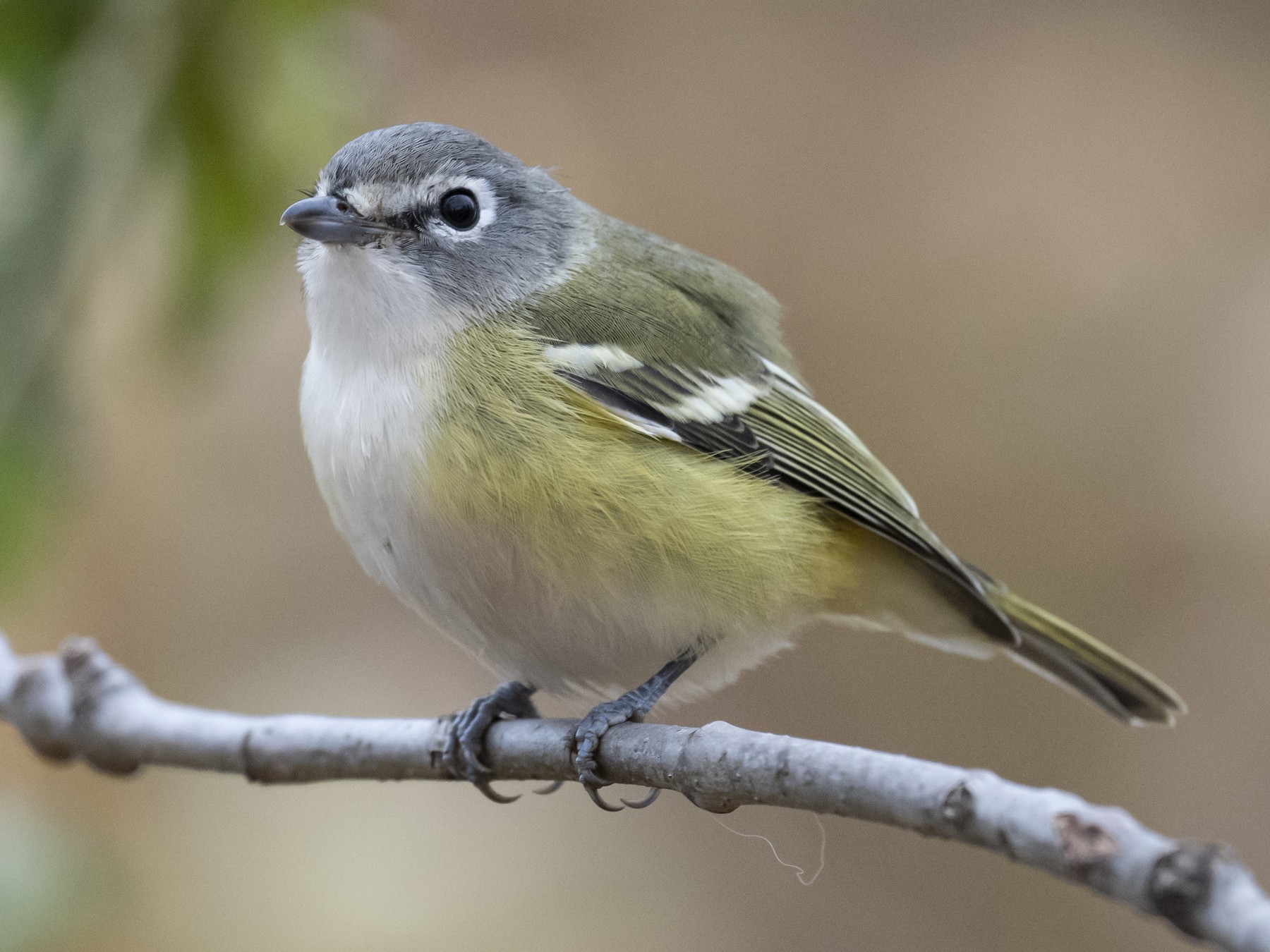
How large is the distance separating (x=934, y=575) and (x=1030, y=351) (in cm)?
257

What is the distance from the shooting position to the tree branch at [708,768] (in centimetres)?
109

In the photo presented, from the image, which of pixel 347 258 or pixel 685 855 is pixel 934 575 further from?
pixel 685 855

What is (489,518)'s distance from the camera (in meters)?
2.29

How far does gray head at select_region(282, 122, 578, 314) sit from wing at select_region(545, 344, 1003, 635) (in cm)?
25

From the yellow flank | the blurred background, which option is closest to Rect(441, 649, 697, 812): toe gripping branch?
the yellow flank

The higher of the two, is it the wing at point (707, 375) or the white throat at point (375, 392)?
the wing at point (707, 375)

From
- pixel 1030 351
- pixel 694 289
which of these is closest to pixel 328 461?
pixel 694 289

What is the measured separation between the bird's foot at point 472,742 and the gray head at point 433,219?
0.83m

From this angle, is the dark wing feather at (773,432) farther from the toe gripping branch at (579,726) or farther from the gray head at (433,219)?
the toe gripping branch at (579,726)

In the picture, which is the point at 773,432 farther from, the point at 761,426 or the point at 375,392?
the point at 375,392

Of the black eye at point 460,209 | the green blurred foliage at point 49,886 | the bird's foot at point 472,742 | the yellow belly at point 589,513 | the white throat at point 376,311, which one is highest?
the black eye at point 460,209

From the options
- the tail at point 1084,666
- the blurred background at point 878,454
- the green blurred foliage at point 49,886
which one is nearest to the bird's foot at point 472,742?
the green blurred foliage at point 49,886

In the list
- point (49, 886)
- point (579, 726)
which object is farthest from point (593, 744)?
point (49, 886)

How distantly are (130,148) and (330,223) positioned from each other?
0.39 m
